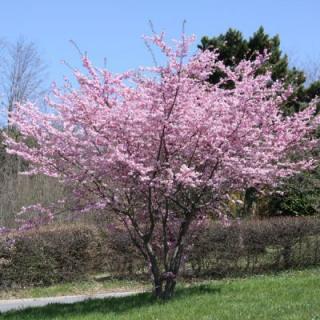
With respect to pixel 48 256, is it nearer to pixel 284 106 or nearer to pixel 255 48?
pixel 284 106

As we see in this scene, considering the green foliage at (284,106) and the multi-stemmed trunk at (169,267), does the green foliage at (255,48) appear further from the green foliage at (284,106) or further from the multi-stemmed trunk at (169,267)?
the multi-stemmed trunk at (169,267)

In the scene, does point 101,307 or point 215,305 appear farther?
point 101,307

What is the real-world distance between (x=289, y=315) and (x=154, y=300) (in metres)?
2.48

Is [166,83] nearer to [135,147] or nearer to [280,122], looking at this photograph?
[135,147]

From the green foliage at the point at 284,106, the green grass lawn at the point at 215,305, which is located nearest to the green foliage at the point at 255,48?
the green foliage at the point at 284,106

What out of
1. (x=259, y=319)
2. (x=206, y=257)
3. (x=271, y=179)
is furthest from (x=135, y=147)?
(x=206, y=257)

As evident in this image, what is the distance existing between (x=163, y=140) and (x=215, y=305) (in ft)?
7.88

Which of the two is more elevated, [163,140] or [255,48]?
[255,48]

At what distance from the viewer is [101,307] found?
9320mm

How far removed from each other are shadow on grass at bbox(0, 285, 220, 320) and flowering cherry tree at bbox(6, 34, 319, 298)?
1.30 ft

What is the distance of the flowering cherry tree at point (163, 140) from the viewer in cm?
866

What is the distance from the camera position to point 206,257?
14664mm

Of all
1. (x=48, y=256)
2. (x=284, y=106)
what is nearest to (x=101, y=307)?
(x=48, y=256)

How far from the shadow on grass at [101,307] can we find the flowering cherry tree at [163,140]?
0.39 metres
